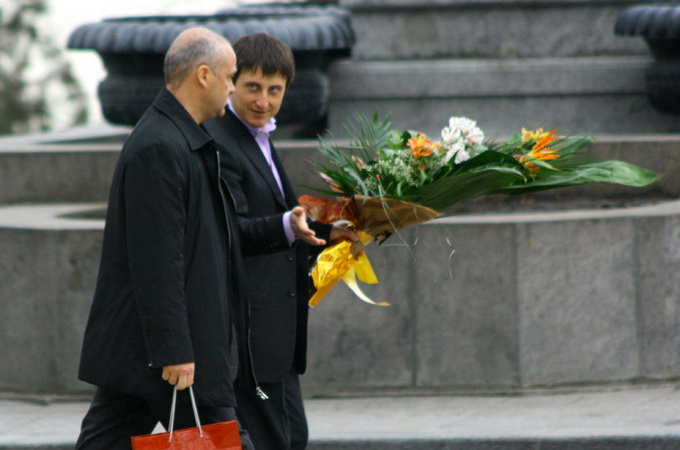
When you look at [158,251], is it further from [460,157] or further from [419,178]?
[460,157]

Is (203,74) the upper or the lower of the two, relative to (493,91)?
lower

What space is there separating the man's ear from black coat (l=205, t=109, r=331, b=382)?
16.1 inches

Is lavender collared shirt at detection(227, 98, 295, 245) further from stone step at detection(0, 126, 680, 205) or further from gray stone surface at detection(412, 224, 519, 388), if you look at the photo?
stone step at detection(0, 126, 680, 205)

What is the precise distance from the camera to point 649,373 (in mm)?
6195

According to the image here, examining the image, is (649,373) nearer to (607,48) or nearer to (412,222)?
(412,222)

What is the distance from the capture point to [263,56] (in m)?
4.09

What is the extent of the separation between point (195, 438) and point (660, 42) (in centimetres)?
575

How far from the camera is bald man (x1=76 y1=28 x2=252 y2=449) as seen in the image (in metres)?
3.49

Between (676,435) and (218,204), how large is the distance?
259 centimetres

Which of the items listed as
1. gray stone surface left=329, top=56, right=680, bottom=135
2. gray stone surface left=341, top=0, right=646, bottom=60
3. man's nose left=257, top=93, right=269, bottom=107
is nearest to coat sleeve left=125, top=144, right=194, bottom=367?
man's nose left=257, top=93, right=269, bottom=107

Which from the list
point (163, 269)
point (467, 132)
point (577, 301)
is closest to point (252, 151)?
point (163, 269)

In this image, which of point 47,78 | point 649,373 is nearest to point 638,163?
point 649,373

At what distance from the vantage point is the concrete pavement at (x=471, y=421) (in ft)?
17.2

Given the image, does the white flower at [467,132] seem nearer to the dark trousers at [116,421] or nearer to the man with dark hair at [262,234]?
the man with dark hair at [262,234]
